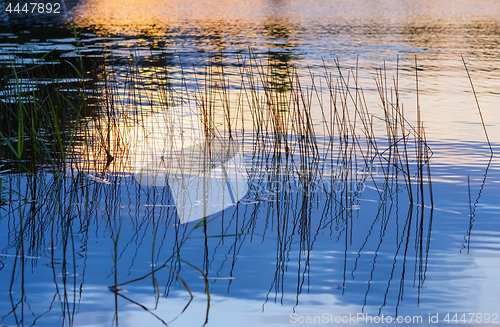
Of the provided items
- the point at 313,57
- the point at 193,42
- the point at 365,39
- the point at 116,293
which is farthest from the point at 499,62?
the point at 116,293

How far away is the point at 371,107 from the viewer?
5.68 metres

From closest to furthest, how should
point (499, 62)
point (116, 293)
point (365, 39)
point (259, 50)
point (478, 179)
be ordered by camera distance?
point (116, 293) → point (478, 179) → point (499, 62) → point (259, 50) → point (365, 39)

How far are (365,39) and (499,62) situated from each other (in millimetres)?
4493

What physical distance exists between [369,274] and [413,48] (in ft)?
35.0

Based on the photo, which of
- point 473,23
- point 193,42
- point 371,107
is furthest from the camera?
point 473,23

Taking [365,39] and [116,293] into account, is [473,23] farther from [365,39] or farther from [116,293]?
[116,293]

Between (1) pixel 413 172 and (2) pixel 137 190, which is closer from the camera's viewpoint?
(2) pixel 137 190

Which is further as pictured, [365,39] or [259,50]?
[365,39]

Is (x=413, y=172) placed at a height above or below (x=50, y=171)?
below


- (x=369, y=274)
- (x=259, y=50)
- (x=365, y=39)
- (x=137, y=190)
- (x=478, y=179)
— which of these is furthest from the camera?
(x=365, y=39)

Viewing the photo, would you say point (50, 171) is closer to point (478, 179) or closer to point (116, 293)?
point (116, 293)

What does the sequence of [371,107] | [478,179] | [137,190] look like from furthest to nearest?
[371,107] < [478,179] < [137,190]

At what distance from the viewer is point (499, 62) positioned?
955cm

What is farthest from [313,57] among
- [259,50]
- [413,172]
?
[413,172]
